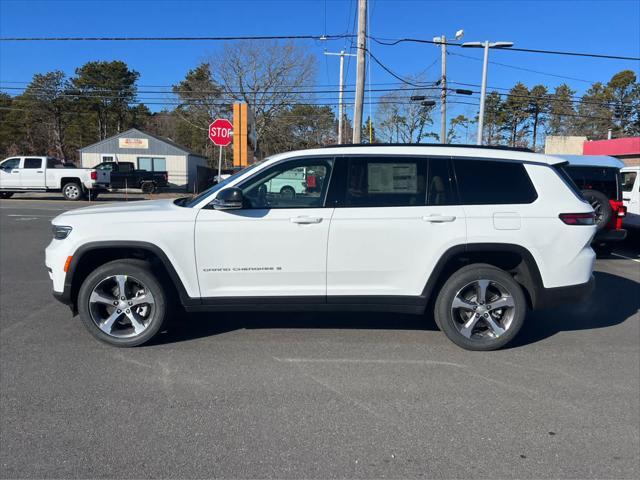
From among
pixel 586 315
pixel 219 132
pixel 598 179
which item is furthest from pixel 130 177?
pixel 586 315

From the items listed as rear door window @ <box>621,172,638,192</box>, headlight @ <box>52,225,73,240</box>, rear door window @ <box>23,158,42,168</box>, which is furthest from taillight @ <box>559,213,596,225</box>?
rear door window @ <box>23,158,42,168</box>

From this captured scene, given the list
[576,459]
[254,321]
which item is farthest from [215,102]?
[576,459]

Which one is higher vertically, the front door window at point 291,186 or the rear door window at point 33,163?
the rear door window at point 33,163

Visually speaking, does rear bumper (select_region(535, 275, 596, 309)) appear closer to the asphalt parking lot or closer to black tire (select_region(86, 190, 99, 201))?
the asphalt parking lot

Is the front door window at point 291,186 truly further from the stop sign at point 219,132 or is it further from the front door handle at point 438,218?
the stop sign at point 219,132

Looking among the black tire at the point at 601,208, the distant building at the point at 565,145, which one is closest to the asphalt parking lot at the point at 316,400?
the black tire at the point at 601,208

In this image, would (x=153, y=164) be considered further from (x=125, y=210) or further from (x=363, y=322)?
(x=363, y=322)

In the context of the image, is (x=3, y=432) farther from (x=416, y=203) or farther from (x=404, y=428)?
(x=416, y=203)

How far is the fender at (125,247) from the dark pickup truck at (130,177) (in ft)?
84.4

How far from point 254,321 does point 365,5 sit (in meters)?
13.5

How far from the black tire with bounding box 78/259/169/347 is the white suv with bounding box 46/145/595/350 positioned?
1 cm

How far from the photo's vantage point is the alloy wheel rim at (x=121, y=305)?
4.08 meters

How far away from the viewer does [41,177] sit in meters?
22.3

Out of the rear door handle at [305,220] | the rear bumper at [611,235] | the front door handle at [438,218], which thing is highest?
the front door handle at [438,218]
